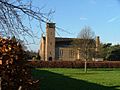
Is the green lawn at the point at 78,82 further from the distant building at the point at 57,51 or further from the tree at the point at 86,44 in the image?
the distant building at the point at 57,51

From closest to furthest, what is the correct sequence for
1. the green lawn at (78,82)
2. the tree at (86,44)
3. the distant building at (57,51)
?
the green lawn at (78,82) < the tree at (86,44) < the distant building at (57,51)

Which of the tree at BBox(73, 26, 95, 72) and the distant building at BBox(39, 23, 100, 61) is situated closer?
the tree at BBox(73, 26, 95, 72)

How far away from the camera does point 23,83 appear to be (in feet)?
22.9

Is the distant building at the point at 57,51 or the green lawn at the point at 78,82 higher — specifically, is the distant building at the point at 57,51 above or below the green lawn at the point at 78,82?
above

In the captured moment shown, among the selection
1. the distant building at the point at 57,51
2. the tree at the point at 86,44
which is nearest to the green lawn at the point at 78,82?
the tree at the point at 86,44

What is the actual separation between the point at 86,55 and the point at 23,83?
60273 millimetres

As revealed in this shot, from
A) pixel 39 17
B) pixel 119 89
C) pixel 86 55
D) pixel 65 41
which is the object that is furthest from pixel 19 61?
pixel 65 41

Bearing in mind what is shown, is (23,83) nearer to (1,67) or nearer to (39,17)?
(1,67)

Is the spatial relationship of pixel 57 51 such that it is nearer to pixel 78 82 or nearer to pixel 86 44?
pixel 86 44

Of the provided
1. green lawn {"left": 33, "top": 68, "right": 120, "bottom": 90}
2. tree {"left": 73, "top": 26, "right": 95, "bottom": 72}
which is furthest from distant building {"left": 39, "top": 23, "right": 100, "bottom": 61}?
green lawn {"left": 33, "top": 68, "right": 120, "bottom": 90}

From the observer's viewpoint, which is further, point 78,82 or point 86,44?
point 86,44

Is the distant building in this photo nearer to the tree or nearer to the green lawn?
the tree

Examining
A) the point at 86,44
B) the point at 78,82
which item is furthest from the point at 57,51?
the point at 78,82

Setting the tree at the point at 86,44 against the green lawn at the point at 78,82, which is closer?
the green lawn at the point at 78,82
